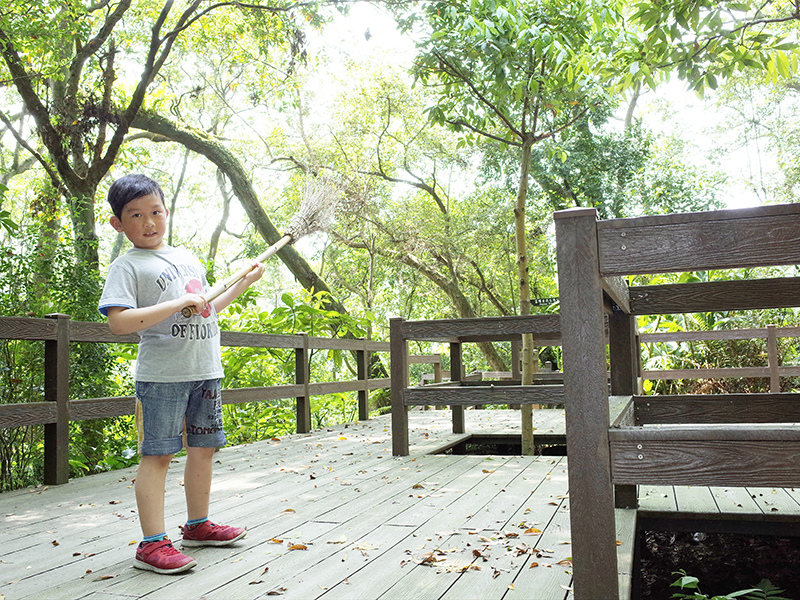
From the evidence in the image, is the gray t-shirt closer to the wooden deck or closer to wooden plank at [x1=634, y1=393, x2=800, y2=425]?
the wooden deck

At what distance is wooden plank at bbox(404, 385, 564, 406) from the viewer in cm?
430

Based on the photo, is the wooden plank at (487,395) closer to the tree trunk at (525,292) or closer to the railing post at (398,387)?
the railing post at (398,387)

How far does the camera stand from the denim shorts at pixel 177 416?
2.36 meters

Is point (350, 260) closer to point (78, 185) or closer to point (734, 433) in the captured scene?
point (78, 185)

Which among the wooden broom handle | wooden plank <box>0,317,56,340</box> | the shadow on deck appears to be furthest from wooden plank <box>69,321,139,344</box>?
the wooden broom handle

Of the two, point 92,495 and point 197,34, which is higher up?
point 197,34

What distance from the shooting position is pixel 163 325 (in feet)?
7.79

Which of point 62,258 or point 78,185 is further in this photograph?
point 78,185

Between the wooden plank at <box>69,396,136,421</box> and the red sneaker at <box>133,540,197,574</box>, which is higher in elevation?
the wooden plank at <box>69,396,136,421</box>

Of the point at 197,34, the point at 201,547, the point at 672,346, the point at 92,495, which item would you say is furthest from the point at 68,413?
the point at 197,34

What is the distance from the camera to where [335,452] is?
17.6 ft

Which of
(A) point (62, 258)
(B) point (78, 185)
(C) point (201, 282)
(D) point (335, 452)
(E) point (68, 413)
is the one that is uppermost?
(B) point (78, 185)

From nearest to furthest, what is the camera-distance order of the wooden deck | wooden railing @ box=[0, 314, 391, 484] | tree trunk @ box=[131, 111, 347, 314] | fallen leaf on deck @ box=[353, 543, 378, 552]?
the wooden deck
fallen leaf on deck @ box=[353, 543, 378, 552]
wooden railing @ box=[0, 314, 391, 484]
tree trunk @ box=[131, 111, 347, 314]

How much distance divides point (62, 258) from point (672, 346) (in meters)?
8.00
